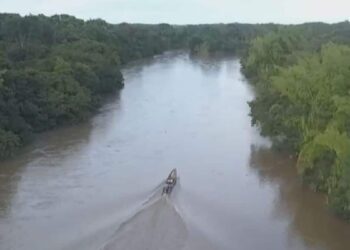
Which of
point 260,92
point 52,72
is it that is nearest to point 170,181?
point 52,72

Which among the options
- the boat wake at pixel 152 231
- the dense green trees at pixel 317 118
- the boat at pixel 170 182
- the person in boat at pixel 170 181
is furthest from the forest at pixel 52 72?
the dense green trees at pixel 317 118

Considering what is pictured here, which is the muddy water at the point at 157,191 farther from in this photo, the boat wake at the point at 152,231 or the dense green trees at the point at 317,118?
the dense green trees at the point at 317,118

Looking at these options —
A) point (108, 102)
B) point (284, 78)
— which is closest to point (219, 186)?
point (284, 78)

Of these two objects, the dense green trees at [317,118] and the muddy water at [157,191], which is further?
the dense green trees at [317,118]

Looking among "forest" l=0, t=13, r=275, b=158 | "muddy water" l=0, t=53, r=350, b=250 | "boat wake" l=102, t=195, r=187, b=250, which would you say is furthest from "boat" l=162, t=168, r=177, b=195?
"forest" l=0, t=13, r=275, b=158

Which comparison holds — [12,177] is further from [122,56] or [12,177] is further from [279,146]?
[122,56]

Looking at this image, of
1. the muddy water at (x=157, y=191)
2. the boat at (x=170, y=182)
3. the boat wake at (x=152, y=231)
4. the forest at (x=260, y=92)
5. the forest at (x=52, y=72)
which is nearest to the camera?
the boat wake at (x=152, y=231)

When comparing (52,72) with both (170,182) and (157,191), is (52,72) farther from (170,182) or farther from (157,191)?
(157,191)
